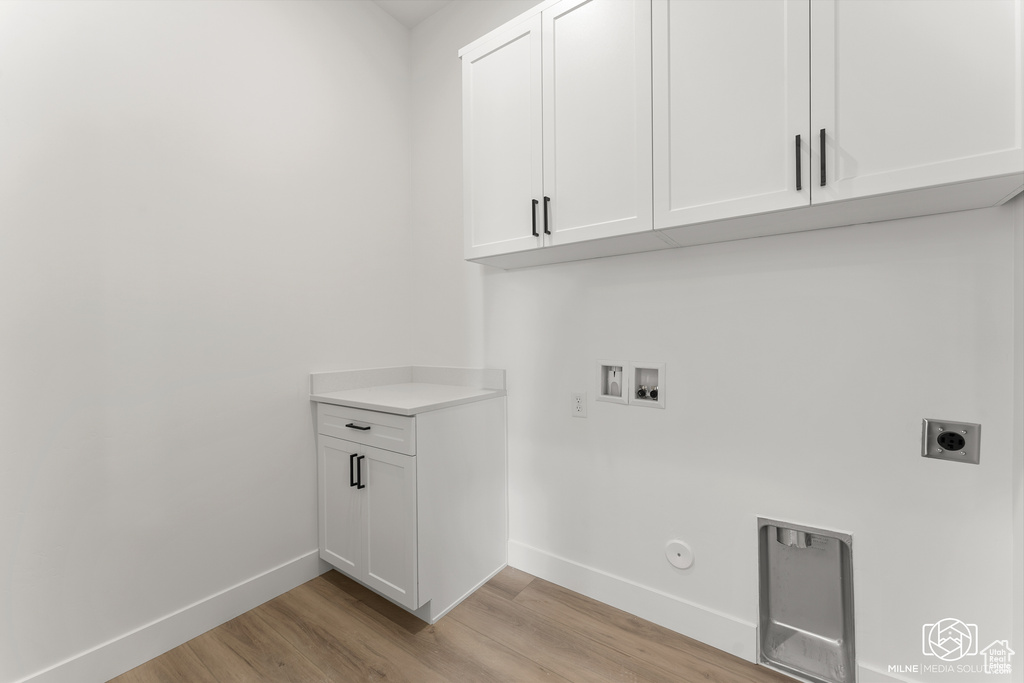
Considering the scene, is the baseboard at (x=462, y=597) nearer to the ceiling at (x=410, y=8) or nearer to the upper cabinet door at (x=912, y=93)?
the upper cabinet door at (x=912, y=93)

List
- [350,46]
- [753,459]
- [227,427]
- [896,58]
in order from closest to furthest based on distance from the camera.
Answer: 1. [896,58]
2. [753,459]
3. [227,427]
4. [350,46]

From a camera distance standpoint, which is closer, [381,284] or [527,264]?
[527,264]

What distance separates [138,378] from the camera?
1572 millimetres

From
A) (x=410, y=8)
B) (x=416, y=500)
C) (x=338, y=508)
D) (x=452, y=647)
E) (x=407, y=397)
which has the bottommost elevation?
(x=452, y=647)

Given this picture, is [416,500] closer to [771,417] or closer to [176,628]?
[176,628]

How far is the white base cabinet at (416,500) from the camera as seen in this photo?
1.70 m

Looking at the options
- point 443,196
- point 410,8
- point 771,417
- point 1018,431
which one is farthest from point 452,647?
point 410,8

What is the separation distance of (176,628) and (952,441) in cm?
264

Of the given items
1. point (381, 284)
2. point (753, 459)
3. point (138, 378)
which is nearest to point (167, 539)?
point (138, 378)

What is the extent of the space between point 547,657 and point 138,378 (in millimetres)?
1761

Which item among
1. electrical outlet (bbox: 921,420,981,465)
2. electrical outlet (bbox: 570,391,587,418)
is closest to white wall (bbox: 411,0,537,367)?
electrical outlet (bbox: 570,391,587,418)

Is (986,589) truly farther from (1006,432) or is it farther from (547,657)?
(547,657)

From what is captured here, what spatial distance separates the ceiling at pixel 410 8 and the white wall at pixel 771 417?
0.35m

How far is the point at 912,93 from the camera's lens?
103 cm
